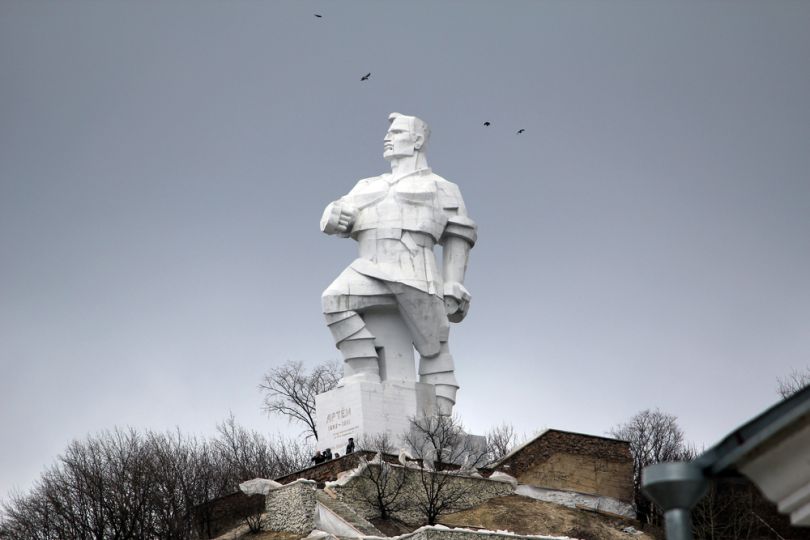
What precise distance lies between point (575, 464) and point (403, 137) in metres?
8.05

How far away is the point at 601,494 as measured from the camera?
1226 inches

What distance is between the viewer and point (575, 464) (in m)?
31.3

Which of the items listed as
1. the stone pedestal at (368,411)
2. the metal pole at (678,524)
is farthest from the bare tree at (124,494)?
the metal pole at (678,524)

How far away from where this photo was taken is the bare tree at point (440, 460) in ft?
91.6

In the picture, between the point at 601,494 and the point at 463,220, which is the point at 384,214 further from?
the point at 601,494

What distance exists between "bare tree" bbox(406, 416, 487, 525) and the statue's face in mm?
5952

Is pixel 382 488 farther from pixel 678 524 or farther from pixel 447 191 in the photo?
pixel 678 524

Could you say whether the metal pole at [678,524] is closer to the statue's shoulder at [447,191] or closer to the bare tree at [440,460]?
the bare tree at [440,460]

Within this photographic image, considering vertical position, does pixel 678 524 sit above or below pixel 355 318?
below

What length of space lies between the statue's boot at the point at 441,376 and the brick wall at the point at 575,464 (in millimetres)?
1971

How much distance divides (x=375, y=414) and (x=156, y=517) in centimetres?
575

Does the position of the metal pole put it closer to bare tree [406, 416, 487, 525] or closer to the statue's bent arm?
bare tree [406, 416, 487, 525]

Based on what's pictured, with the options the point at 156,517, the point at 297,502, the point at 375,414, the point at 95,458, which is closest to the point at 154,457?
the point at 95,458

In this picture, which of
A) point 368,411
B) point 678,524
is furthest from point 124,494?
point 678,524
